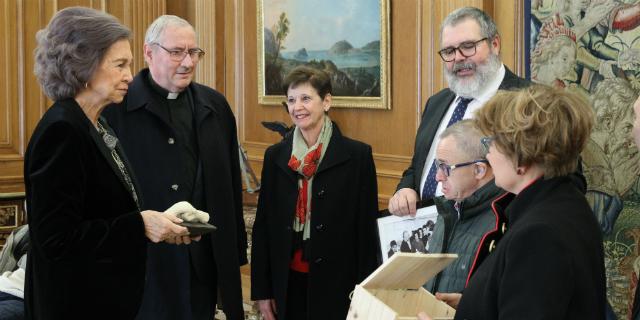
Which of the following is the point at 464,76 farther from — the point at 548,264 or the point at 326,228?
A: the point at 548,264

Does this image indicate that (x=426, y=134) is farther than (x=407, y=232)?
Yes

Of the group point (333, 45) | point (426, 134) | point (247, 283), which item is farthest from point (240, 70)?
point (426, 134)

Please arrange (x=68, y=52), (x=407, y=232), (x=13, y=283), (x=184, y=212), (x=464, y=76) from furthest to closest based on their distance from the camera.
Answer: (x=13, y=283) < (x=464, y=76) < (x=407, y=232) < (x=184, y=212) < (x=68, y=52)

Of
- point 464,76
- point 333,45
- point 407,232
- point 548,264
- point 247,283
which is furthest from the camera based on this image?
point 247,283

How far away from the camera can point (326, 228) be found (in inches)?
163

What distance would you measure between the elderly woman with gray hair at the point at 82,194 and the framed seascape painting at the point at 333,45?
3.11m

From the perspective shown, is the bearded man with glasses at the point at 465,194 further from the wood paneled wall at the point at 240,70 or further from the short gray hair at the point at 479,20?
the wood paneled wall at the point at 240,70

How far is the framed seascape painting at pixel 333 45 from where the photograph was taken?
6.09 meters

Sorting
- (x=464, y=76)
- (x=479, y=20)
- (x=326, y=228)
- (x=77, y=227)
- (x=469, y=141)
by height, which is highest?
(x=479, y=20)

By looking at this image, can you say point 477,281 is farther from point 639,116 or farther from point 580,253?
point 639,116

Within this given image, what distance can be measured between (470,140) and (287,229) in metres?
1.42

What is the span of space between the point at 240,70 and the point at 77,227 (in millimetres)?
4898

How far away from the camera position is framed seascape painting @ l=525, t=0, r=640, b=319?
3.98 m

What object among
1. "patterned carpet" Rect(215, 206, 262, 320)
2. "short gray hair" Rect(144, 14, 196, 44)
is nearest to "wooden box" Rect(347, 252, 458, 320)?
"short gray hair" Rect(144, 14, 196, 44)
